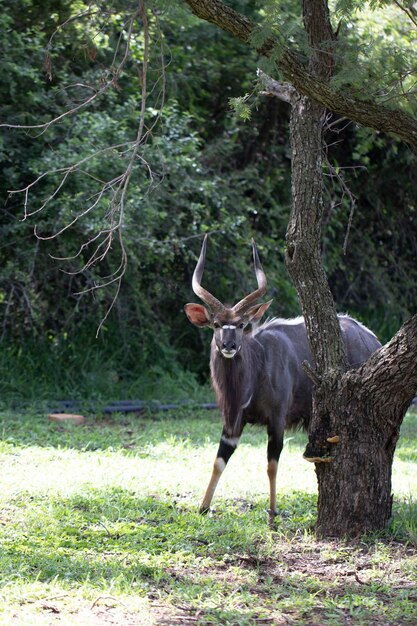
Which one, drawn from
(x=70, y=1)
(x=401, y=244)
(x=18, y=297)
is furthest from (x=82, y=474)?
(x=401, y=244)

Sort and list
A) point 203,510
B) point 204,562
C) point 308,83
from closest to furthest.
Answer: point 308,83 → point 204,562 → point 203,510

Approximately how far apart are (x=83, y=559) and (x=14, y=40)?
681 centimetres

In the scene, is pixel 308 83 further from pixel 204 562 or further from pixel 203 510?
pixel 203 510

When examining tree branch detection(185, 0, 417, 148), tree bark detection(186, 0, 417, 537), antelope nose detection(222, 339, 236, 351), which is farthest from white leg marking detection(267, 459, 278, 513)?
tree branch detection(185, 0, 417, 148)

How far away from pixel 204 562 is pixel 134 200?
544 cm

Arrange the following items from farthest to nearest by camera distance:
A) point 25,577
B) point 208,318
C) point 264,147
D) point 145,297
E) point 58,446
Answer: point 264,147 → point 145,297 → point 58,446 → point 208,318 → point 25,577

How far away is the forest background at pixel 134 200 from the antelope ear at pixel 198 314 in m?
1.92

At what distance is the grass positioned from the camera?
466cm

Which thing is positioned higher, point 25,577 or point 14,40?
point 14,40

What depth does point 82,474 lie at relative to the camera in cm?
726

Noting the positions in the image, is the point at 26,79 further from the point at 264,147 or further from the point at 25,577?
the point at 25,577

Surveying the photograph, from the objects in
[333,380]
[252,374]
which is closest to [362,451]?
[333,380]

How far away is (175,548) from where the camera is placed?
5.60 metres

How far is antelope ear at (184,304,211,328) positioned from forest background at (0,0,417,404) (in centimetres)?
192
